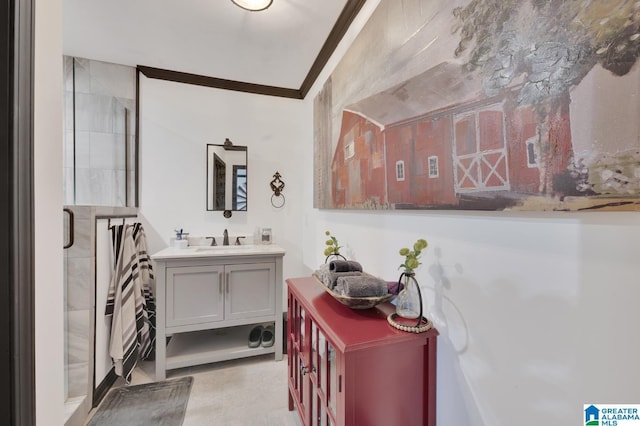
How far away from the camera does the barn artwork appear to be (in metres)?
0.47

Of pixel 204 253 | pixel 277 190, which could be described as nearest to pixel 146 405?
pixel 204 253

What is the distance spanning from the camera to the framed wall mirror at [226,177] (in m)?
2.42

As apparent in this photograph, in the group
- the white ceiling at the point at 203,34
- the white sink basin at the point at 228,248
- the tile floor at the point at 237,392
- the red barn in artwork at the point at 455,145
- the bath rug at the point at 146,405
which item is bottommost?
the tile floor at the point at 237,392

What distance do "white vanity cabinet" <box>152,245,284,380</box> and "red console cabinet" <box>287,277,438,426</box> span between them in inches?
43.4

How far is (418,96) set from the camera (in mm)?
954

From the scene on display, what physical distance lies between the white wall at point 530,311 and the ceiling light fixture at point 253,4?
1.56 m

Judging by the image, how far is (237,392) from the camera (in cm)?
172

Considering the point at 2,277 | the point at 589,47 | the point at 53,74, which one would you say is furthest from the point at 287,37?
the point at 2,277

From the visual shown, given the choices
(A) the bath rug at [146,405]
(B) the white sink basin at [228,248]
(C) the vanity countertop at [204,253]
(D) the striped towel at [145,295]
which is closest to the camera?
(A) the bath rug at [146,405]

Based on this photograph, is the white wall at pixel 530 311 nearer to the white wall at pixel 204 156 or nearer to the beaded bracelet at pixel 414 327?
the beaded bracelet at pixel 414 327

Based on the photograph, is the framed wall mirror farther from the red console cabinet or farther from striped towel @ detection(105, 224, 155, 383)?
the red console cabinet

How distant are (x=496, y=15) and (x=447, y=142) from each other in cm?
33

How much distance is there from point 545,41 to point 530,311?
61 cm

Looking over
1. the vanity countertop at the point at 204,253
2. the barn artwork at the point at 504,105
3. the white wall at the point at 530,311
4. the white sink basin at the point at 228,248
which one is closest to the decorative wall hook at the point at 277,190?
the white sink basin at the point at 228,248
